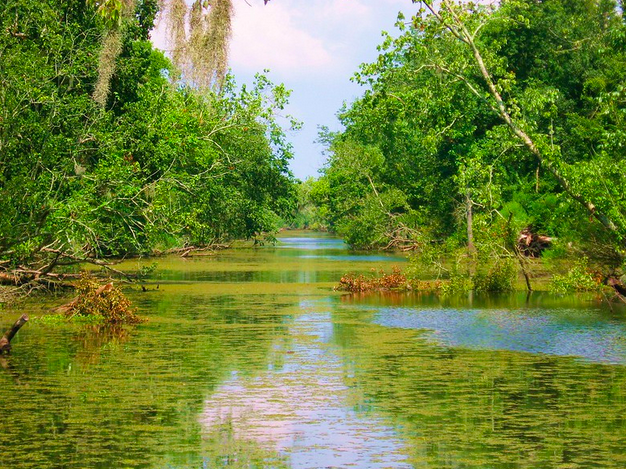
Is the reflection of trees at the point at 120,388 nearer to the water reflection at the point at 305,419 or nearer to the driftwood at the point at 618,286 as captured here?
the water reflection at the point at 305,419

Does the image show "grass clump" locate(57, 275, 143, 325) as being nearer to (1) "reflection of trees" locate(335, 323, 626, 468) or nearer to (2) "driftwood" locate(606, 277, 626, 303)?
(1) "reflection of trees" locate(335, 323, 626, 468)

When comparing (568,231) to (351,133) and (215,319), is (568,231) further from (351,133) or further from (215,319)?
(351,133)

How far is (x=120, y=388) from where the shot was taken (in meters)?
14.5

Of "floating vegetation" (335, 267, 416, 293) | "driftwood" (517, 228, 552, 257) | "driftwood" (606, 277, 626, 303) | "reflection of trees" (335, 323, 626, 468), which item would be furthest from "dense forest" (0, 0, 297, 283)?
"driftwood" (517, 228, 552, 257)

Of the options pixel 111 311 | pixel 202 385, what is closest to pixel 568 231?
pixel 111 311

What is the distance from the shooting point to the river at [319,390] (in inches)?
420

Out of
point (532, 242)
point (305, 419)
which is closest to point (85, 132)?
point (305, 419)

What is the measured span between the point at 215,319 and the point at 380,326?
14.0 ft

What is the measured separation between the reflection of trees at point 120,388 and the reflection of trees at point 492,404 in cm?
244

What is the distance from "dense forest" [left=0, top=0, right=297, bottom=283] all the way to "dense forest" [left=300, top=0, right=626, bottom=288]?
6.71 m

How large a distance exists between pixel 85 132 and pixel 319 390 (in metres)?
15.1

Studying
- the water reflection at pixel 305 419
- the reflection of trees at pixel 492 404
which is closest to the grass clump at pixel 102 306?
the reflection of trees at pixel 492 404

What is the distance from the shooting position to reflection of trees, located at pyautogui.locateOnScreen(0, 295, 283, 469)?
10641mm

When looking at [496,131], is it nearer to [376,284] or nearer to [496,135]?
[496,135]
